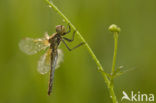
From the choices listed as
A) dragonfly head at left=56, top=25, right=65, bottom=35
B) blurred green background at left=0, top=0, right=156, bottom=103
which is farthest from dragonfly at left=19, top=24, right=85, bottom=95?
blurred green background at left=0, top=0, right=156, bottom=103

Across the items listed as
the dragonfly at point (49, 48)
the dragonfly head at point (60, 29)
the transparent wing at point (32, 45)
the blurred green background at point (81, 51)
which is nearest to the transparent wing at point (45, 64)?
the dragonfly at point (49, 48)

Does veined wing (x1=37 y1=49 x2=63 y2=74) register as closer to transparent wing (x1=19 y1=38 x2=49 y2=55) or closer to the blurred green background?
transparent wing (x1=19 y1=38 x2=49 y2=55)

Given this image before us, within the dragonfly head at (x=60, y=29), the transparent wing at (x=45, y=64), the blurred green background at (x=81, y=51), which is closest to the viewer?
the dragonfly head at (x=60, y=29)

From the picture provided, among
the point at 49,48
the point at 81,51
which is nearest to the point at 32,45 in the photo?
the point at 49,48

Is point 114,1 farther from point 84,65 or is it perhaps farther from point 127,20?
point 84,65

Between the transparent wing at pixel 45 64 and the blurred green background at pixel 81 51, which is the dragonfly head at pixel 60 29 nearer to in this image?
the transparent wing at pixel 45 64
